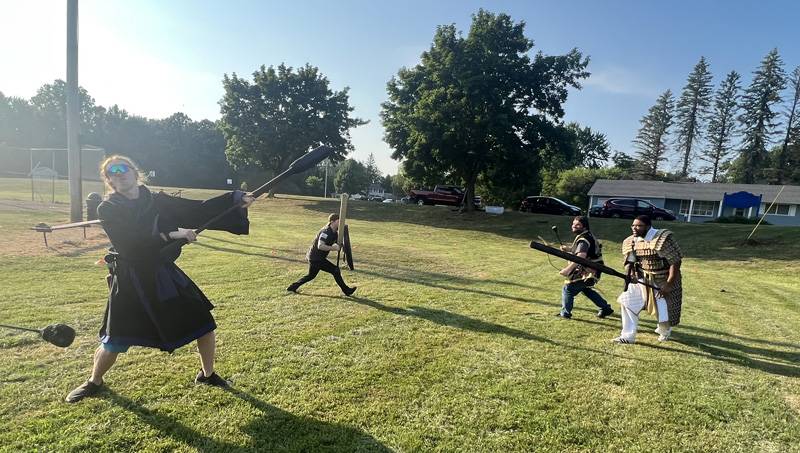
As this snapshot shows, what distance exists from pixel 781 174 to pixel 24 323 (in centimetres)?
7540

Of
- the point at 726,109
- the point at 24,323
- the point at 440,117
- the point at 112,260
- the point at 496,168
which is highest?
the point at 726,109

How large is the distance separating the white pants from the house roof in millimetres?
41275

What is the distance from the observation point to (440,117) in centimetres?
2812

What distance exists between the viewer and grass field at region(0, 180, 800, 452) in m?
3.53

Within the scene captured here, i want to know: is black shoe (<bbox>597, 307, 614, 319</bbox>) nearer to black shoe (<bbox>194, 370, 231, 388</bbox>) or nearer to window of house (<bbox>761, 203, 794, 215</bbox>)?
black shoe (<bbox>194, 370, 231, 388</bbox>)

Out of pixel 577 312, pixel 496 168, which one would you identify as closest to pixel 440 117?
pixel 496 168

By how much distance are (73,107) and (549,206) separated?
2837 cm

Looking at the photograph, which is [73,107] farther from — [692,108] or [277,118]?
[692,108]

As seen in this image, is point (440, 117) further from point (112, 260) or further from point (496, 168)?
Result: point (112, 260)

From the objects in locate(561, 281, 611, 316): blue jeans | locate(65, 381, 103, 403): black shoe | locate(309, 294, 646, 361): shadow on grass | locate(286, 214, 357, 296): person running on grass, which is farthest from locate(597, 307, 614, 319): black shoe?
locate(65, 381, 103, 403): black shoe

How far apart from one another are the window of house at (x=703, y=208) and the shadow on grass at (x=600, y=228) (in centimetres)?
2028

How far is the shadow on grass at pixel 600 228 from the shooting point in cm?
2016

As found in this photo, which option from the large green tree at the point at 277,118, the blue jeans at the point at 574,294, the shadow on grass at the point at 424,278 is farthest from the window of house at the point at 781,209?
the blue jeans at the point at 574,294

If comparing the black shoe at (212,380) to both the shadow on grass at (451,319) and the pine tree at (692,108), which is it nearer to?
the shadow on grass at (451,319)
